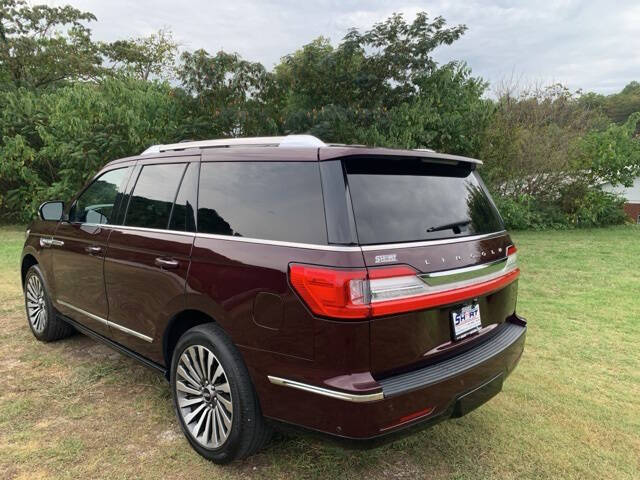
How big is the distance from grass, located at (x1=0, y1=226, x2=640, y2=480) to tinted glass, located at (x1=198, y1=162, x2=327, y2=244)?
1.08 metres

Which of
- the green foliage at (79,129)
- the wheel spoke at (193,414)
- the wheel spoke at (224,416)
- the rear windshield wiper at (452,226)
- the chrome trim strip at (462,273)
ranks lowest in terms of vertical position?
the wheel spoke at (193,414)

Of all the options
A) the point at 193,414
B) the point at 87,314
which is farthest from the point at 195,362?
the point at 87,314

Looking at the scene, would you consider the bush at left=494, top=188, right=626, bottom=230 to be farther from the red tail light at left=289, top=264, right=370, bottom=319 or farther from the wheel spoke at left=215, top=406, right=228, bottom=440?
the red tail light at left=289, top=264, right=370, bottom=319

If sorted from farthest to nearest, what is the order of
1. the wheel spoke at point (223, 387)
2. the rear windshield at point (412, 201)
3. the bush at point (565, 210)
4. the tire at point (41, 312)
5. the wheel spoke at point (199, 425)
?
the bush at point (565, 210) < the tire at point (41, 312) < the wheel spoke at point (199, 425) < the wheel spoke at point (223, 387) < the rear windshield at point (412, 201)

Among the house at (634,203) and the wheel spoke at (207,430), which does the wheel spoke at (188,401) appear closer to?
the wheel spoke at (207,430)

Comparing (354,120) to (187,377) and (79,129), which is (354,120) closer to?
(79,129)

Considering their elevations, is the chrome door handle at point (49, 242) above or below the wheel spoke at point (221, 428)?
above

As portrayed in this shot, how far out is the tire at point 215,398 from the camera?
250cm

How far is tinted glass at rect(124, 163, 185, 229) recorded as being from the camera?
317 cm

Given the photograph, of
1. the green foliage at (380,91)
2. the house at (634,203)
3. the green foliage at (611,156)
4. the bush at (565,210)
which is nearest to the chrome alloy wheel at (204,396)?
the green foliage at (380,91)

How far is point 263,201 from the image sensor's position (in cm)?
257

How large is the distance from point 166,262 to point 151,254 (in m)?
0.21

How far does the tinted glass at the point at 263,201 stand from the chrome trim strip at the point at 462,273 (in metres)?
0.57

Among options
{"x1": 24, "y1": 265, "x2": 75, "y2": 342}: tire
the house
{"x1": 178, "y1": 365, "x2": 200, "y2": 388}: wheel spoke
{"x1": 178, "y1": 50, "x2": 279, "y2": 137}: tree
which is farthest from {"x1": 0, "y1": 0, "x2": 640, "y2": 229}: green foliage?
{"x1": 178, "y1": 365, "x2": 200, "y2": 388}: wheel spoke
